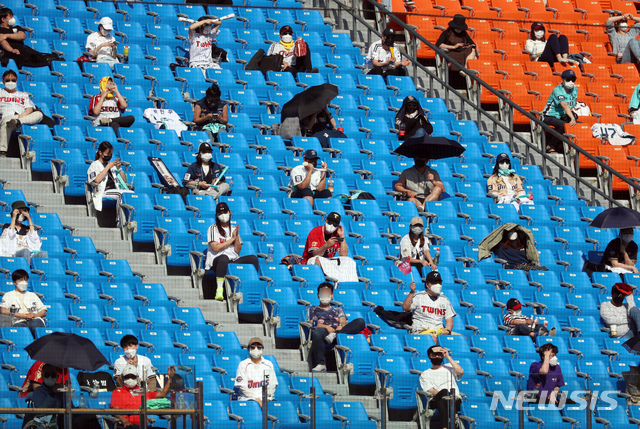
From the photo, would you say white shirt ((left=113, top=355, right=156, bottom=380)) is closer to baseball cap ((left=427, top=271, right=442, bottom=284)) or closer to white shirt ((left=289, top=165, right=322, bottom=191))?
baseball cap ((left=427, top=271, right=442, bottom=284))

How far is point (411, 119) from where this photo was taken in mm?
18672

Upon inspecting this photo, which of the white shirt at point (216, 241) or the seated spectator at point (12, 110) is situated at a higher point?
the seated spectator at point (12, 110)

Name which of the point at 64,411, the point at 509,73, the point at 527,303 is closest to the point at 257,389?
the point at 64,411

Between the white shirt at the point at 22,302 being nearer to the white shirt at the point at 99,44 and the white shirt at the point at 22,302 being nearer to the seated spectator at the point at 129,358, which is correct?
the seated spectator at the point at 129,358

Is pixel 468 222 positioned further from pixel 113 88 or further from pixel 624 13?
pixel 624 13

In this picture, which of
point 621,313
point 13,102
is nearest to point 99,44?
point 13,102

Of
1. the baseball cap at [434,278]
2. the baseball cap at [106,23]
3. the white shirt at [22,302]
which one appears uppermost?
the baseball cap at [106,23]

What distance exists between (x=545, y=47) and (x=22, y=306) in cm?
1102

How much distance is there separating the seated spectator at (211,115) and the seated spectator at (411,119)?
2.49 meters

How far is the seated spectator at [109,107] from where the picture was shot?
17.5 meters

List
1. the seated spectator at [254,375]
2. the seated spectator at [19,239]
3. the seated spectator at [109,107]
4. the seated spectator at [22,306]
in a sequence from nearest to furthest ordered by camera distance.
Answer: the seated spectator at [254,375]
the seated spectator at [22,306]
the seated spectator at [19,239]
the seated spectator at [109,107]

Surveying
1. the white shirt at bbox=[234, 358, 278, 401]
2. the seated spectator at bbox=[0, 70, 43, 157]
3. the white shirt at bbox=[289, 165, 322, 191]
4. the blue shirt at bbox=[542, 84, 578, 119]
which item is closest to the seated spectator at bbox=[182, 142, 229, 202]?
the white shirt at bbox=[289, 165, 322, 191]

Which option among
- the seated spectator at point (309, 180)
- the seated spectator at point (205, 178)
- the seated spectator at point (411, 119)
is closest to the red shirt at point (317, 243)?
the seated spectator at point (309, 180)

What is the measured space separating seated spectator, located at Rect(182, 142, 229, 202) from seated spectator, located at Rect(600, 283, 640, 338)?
4.92 metres
